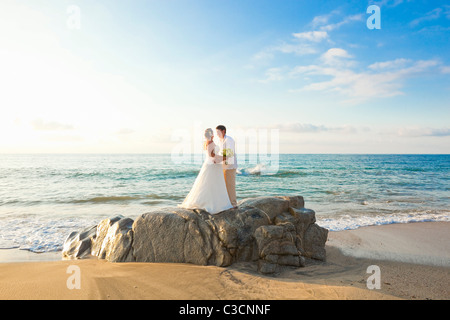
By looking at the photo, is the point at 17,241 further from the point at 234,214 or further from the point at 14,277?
the point at 234,214

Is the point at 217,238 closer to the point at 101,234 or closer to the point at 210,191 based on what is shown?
the point at 210,191

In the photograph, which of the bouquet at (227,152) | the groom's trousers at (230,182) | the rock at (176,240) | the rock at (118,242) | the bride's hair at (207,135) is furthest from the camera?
the groom's trousers at (230,182)

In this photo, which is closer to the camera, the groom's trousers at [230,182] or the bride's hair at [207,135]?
the bride's hair at [207,135]

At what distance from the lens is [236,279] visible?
5.11 meters

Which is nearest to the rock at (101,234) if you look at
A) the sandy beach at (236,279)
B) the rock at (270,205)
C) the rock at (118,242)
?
the rock at (118,242)

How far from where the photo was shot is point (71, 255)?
7.24m

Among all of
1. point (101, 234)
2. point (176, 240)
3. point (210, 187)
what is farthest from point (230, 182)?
point (101, 234)

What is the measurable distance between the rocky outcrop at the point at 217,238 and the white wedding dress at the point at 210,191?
19 cm

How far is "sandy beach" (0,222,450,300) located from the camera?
445cm

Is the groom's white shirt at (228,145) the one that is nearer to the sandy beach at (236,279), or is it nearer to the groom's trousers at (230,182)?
the groom's trousers at (230,182)

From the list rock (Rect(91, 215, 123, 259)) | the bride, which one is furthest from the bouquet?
rock (Rect(91, 215, 123, 259))

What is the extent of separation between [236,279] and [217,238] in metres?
1.18

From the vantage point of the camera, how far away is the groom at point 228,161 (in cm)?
718
